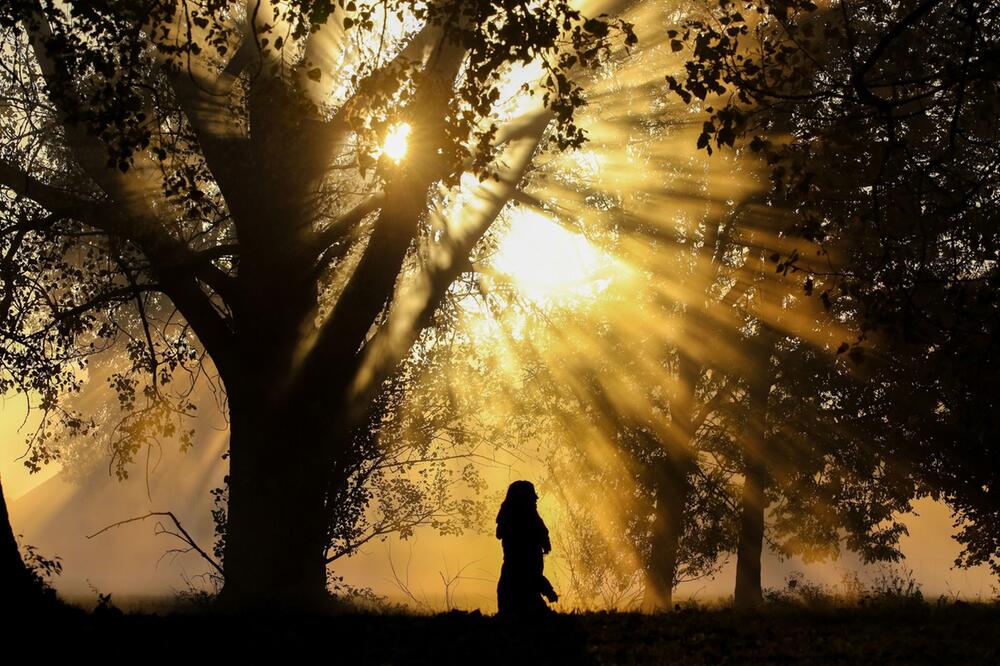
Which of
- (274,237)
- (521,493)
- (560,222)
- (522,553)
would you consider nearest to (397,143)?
(274,237)

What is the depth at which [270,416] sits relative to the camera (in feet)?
38.0

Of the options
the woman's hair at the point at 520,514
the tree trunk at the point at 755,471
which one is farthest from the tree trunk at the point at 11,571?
the tree trunk at the point at 755,471

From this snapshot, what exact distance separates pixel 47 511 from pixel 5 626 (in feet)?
314

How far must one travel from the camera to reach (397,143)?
1044 centimetres

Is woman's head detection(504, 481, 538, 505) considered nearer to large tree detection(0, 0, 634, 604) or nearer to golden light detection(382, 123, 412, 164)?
large tree detection(0, 0, 634, 604)

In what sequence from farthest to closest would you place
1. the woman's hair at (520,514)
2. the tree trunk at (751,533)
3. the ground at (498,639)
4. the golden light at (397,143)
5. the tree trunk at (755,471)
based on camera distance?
the tree trunk at (751,533), the tree trunk at (755,471), the woman's hair at (520,514), the golden light at (397,143), the ground at (498,639)

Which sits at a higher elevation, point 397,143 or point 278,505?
point 397,143

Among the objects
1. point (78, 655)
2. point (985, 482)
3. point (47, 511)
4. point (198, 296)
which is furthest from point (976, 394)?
point (47, 511)

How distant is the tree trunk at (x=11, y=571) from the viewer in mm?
7434

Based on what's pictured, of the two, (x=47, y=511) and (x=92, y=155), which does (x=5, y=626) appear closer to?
(x=92, y=155)

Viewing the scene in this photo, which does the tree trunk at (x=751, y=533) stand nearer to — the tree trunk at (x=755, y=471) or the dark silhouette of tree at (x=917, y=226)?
the tree trunk at (x=755, y=471)

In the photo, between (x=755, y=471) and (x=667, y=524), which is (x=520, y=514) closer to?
(x=667, y=524)

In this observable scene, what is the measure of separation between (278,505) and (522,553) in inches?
134

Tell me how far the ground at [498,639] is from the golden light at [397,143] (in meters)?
5.49
